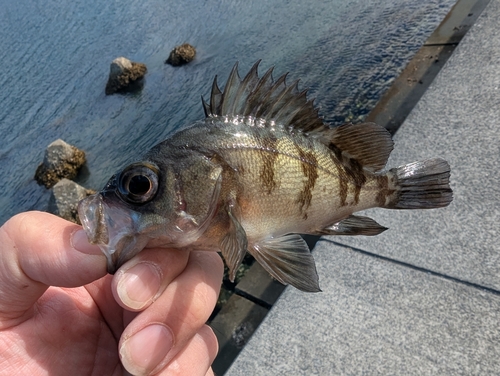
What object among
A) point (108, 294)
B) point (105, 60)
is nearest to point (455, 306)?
point (108, 294)

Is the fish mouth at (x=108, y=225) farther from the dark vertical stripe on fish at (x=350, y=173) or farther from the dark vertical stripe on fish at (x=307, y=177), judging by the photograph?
the dark vertical stripe on fish at (x=350, y=173)

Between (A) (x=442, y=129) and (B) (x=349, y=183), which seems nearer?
(B) (x=349, y=183)

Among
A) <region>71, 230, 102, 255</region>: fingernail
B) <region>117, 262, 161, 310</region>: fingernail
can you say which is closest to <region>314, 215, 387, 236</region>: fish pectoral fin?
<region>117, 262, 161, 310</region>: fingernail

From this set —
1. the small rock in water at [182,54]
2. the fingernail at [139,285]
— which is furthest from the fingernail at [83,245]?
the small rock in water at [182,54]

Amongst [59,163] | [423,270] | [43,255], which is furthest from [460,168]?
[59,163]

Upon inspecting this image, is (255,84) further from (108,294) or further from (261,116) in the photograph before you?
(108,294)

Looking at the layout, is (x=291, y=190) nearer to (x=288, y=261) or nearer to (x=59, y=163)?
(x=288, y=261)
